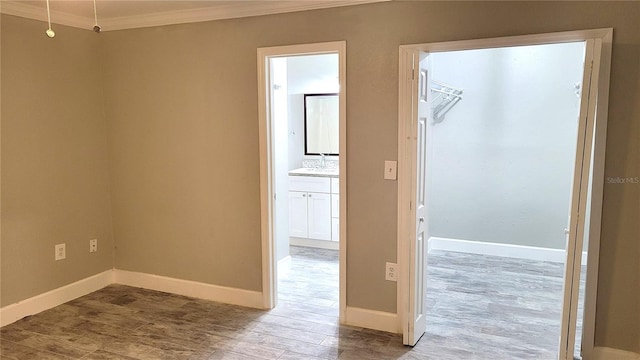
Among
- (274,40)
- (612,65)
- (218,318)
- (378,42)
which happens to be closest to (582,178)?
(612,65)

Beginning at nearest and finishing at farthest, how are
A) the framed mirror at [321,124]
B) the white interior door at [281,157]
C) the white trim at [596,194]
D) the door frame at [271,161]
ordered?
the white trim at [596,194], the door frame at [271,161], the white interior door at [281,157], the framed mirror at [321,124]

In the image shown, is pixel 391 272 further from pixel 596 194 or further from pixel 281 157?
pixel 281 157

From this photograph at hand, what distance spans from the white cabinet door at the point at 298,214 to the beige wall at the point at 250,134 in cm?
166

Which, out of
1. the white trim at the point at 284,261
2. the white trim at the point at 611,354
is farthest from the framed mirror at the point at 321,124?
the white trim at the point at 611,354

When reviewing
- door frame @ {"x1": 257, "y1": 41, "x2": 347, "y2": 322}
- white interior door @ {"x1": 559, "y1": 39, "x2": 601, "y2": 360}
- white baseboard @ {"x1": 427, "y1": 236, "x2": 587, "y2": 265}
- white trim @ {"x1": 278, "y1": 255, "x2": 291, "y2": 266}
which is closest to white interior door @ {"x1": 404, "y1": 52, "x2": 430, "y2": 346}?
door frame @ {"x1": 257, "y1": 41, "x2": 347, "y2": 322}

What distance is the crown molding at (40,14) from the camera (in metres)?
3.16

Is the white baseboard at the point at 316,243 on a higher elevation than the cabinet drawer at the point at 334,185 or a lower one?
lower

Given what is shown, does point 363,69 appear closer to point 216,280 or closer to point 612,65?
point 612,65

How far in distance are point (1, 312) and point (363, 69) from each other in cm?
307

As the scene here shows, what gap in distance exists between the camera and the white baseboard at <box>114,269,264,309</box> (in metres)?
3.66

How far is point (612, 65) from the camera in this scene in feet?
8.07

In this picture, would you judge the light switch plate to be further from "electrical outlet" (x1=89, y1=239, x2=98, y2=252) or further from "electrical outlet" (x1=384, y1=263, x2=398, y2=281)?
"electrical outlet" (x1=89, y1=239, x2=98, y2=252)

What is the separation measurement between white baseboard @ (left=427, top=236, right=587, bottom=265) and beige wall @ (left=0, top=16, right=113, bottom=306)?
327 centimetres

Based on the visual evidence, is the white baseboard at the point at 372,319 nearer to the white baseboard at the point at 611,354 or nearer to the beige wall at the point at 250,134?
the beige wall at the point at 250,134
